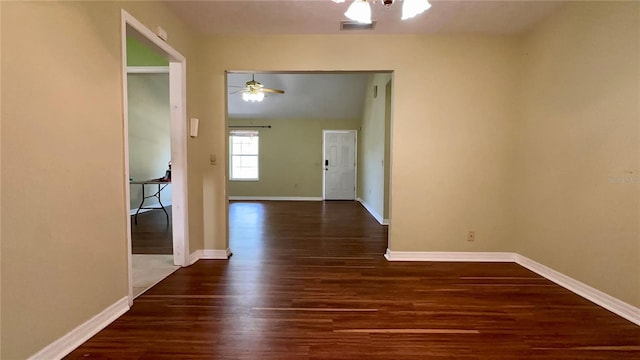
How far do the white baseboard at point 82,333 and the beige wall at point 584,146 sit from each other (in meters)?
3.48

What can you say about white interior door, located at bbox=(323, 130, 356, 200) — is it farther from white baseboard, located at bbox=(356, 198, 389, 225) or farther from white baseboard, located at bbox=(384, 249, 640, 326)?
white baseboard, located at bbox=(384, 249, 640, 326)

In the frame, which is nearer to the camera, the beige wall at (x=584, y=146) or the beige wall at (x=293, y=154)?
the beige wall at (x=584, y=146)

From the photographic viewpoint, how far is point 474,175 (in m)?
3.15

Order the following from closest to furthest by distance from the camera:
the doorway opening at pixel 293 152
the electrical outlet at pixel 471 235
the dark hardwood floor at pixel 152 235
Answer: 1. the electrical outlet at pixel 471 235
2. the dark hardwood floor at pixel 152 235
3. the doorway opening at pixel 293 152

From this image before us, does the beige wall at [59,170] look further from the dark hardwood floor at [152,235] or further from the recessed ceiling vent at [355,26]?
the recessed ceiling vent at [355,26]

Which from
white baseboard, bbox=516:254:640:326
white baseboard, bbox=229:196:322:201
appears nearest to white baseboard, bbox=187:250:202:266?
white baseboard, bbox=516:254:640:326

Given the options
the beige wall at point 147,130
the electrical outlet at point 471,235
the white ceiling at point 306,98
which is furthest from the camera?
the white ceiling at point 306,98

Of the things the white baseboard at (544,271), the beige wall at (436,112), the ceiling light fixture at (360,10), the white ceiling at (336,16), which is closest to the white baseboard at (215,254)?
the beige wall at (436,112)

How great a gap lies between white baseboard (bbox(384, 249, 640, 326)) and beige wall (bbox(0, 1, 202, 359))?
8.56 feet

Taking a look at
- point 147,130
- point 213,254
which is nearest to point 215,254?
point 213,254

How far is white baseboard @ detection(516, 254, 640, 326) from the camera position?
6.56 feet

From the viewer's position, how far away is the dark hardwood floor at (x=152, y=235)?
3.53 metres

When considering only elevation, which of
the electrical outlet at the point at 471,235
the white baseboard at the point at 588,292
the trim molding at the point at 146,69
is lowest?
the white baseboard at the point at 588,292

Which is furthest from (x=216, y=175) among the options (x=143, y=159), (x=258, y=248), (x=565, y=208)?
(x=143, y=159)
